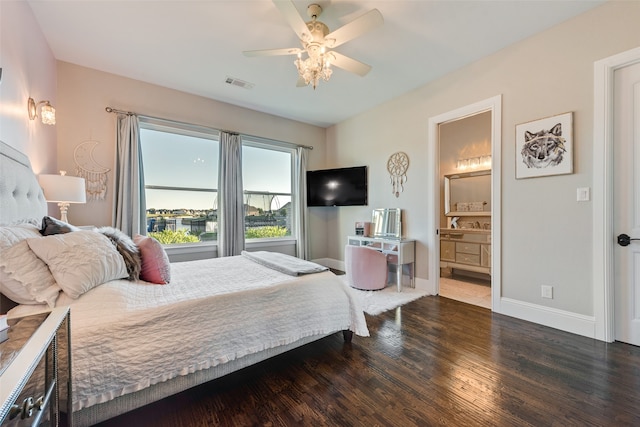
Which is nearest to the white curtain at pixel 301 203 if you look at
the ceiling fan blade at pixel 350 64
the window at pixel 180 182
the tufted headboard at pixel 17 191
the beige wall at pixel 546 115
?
the window at pixel 180 182

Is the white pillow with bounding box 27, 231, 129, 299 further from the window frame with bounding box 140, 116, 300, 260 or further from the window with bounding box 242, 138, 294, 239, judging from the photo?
the window with bounding box 242, 138, 294, 239

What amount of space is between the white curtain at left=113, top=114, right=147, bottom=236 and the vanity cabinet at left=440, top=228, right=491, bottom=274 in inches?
195

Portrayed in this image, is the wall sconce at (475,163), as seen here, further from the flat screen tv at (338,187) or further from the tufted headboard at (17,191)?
the tufted headboard at (17,191)

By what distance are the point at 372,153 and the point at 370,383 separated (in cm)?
360

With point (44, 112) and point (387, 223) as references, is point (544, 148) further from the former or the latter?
point (44, 112)

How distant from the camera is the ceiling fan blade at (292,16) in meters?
1.80

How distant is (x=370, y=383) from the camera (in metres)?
1.73

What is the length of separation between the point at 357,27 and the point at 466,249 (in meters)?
3.96

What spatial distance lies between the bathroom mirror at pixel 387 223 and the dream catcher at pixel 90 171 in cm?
387

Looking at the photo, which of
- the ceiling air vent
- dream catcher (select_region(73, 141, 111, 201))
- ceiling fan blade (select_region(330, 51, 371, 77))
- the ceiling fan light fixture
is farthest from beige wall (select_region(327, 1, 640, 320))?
dream catcher (select_region(73, 141, 111, 201))

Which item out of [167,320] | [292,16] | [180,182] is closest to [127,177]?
[180,182]

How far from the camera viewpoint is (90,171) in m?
3.20

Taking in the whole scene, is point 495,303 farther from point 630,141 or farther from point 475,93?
point 475,93

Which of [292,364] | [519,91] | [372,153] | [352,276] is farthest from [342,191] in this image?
[292,364]
